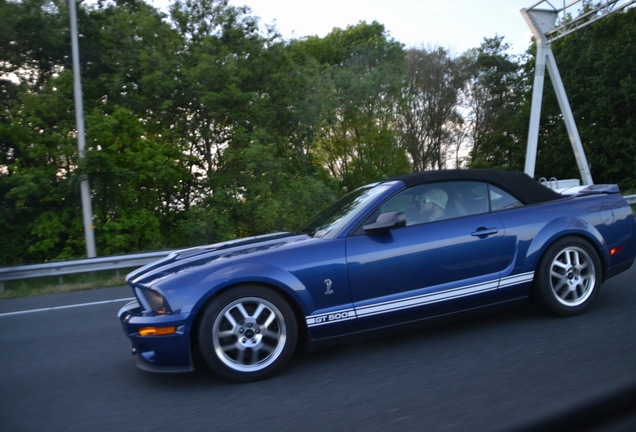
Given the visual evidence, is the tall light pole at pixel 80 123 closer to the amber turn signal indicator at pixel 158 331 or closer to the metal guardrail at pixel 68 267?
the metal guardrail at pixel 68 267

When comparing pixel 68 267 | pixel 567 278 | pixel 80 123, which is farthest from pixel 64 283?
pixel 567 278

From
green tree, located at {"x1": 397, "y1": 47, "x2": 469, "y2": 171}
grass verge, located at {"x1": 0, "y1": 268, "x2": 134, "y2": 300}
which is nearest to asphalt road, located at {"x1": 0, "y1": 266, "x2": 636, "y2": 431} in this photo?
grass verge, located at {"x1": 0, "y1": 268, "x2": 134, "y2": 300}

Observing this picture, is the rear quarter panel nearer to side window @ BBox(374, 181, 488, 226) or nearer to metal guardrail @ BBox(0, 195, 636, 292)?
side window @ BBox(374, 181, 488, 226)

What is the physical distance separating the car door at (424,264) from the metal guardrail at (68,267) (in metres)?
6.77

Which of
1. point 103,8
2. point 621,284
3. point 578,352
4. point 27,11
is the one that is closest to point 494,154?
point 103,8

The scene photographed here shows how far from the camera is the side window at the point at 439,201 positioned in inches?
194

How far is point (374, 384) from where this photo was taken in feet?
13.2

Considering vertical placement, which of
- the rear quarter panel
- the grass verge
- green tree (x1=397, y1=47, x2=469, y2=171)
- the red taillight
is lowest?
the grass verge

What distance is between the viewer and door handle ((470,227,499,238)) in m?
4.88

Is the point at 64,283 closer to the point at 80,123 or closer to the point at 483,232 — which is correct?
the point at 80,123

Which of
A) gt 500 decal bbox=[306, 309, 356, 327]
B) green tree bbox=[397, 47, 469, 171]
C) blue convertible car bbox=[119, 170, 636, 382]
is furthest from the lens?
green tree bbox=[397, 47, 469, 171]

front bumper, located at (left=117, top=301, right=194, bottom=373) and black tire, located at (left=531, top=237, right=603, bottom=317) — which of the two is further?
black tire, located at (left=531, top=237, right=603, bottom=317)

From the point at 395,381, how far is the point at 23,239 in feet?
51.6

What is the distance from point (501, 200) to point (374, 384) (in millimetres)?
2163
